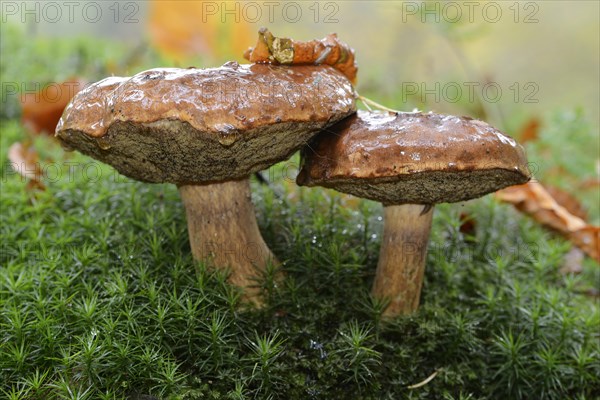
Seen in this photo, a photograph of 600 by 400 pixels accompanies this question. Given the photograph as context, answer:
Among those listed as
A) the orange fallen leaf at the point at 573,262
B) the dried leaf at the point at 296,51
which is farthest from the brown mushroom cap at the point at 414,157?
the orange fallen leaf at the point at 573,262

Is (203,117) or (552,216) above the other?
(203,117)

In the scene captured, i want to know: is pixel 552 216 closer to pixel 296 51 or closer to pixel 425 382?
pixel 425 382

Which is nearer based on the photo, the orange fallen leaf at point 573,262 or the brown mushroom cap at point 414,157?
the brown mushroom cap at point 414,157

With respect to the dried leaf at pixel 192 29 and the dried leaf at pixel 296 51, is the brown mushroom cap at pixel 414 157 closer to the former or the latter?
the dried leaf at pixel 296 51

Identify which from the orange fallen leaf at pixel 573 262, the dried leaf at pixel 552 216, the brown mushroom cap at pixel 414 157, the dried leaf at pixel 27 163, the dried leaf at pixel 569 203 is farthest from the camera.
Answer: the dried leaf at pixel 569 203

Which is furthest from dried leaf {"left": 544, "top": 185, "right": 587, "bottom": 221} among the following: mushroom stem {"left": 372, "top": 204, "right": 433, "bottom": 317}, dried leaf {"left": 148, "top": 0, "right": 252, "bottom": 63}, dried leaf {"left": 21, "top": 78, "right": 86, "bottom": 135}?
dried leaf {"left": 148, "top": 0, "right": 252, "bottom": 63}

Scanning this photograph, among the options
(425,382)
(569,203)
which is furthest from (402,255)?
(569,203)
